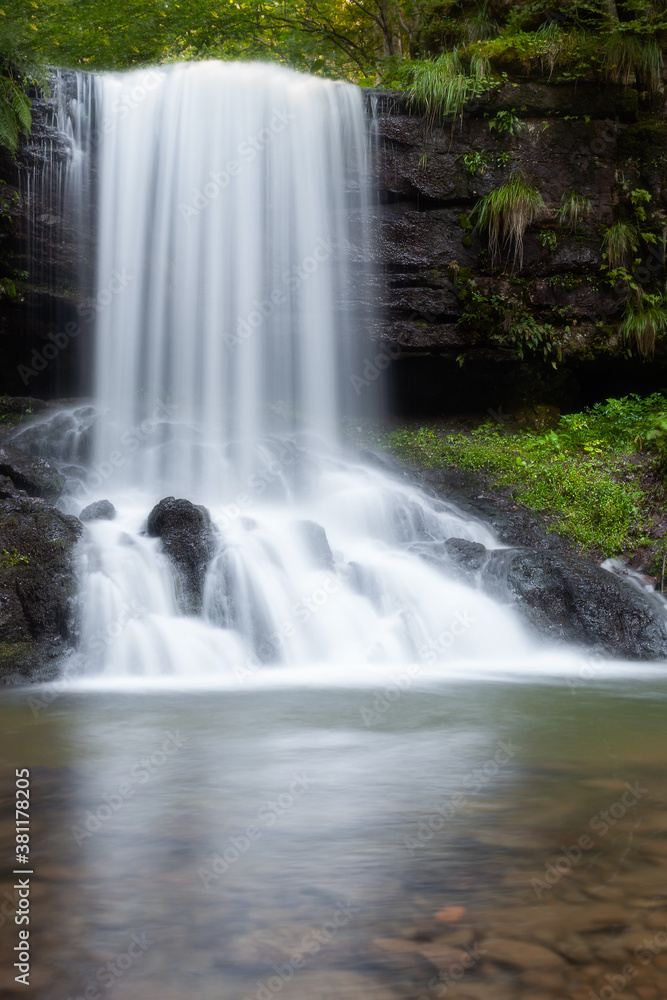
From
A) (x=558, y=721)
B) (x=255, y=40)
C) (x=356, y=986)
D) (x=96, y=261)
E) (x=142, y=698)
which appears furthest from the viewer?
(x=255, y=40)

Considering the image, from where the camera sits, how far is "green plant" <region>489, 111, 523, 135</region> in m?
12.1

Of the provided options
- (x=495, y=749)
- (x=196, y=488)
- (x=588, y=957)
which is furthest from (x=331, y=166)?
(x=588, y=957)

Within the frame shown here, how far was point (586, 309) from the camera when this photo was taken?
1224cm

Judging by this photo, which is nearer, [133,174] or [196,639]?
[196,639]

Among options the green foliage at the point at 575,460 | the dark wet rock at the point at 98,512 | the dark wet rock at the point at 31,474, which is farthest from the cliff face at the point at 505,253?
the dark wet rock at the point at 98,512

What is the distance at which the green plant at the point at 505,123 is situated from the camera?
12.1 m

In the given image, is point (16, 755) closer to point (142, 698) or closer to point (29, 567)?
point (142, 698)

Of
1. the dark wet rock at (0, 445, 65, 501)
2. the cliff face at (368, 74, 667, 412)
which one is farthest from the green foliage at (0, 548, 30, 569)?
the cliff face at (368, 74, 667, 412)

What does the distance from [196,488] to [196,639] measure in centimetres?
429

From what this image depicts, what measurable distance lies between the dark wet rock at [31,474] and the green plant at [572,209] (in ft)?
27.4

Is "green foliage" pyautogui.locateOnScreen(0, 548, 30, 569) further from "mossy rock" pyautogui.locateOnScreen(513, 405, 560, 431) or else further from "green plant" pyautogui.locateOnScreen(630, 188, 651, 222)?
"green plant" pyautogui.locateOnScreen(630, 188, 651, 222)

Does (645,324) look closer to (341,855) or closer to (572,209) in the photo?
(572,209)

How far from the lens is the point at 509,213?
11.7 m

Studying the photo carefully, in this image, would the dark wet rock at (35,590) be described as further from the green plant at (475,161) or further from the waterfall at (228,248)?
the green plant at (475,161)
